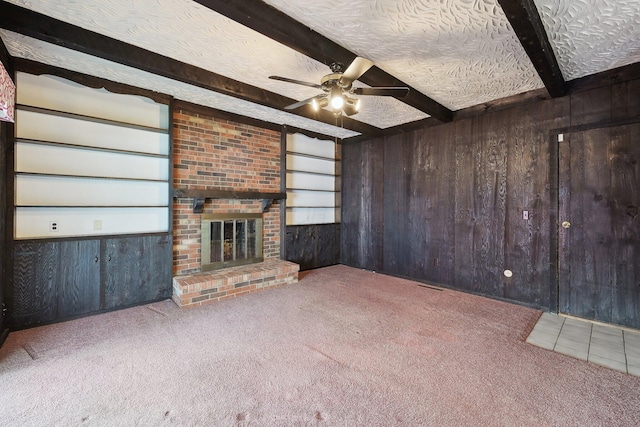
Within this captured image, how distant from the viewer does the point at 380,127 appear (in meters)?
4.92

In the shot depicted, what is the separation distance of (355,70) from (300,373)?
2417 mm

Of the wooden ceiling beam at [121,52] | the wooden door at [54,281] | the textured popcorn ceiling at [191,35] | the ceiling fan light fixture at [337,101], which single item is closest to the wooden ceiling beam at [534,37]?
the ceiling fan light fixture at [337,101]

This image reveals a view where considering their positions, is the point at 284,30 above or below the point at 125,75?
below

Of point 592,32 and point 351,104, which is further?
point 351,104

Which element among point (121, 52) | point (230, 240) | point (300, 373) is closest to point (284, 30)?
point (121, 52)

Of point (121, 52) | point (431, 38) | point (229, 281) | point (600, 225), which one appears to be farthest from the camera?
point (229, 281)

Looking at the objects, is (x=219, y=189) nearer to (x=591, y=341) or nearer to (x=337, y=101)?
(x=337, y=101)

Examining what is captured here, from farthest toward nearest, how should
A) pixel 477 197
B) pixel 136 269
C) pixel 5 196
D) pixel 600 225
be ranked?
pixel 477 197, pixel 136 269, pixel 600 225, pixel 5 196

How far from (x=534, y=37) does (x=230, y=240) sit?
4.10 m

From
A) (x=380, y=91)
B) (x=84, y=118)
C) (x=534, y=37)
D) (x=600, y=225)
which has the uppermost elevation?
(x=534, y=37)

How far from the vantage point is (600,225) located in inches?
118

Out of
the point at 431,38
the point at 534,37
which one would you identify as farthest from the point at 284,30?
the point at 534,37

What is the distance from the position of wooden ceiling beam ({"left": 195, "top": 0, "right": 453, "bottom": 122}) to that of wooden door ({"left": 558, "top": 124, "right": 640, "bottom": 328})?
2.47 meters

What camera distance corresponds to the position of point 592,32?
223 centimetres
